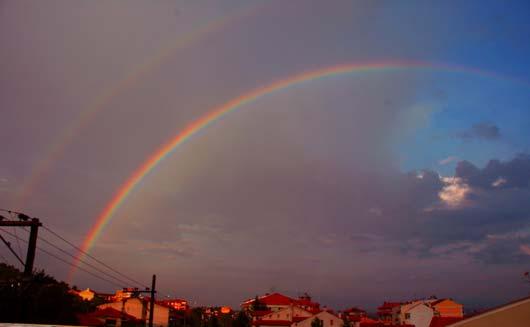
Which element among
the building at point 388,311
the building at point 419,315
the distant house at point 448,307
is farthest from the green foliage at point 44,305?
the building at point 388,311

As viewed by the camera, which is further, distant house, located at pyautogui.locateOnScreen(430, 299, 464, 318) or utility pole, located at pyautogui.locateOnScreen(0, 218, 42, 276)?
distant house, located at pyautogui.locateOnScreen(430, 299, 464, 318)

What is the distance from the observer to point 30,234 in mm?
22359

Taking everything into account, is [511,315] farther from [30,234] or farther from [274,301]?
[274,301]

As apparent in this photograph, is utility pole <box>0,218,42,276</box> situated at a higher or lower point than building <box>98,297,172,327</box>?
higher

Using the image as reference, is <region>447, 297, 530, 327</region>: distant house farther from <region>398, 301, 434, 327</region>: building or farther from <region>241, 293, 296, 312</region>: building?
<region>241, 293, 296, 312</region>: building

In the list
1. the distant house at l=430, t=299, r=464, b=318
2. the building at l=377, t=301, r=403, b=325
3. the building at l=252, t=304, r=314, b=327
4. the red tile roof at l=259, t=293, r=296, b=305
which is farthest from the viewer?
the red tile roof at l=259, t=293, r=296, b=305

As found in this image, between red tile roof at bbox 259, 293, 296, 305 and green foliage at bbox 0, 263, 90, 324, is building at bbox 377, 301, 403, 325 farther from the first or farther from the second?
green foliage at bbox 0, 263, 90, 324

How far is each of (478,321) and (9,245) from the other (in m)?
20.3

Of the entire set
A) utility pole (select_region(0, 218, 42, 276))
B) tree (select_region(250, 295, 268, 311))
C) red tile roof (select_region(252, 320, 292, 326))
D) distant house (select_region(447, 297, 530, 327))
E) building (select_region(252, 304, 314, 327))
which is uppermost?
utility pole (select_region(0, 218, 42, 276))

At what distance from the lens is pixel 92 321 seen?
50.8m

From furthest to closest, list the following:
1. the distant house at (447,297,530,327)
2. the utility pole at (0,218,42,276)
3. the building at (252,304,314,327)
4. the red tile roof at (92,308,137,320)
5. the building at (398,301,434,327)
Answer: the building at (252,304,314,327) < the building at (398,301,434,327) < the red tile roof at (92,308,137,320) < the utility pole at (0,218,42,276) < the distant house at (447,297,530,327)

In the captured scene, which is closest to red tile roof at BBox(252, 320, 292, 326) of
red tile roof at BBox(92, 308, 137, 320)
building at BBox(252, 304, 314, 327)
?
building at BBox(252, 304, 314, 327)

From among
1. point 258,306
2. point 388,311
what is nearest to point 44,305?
point 258,306

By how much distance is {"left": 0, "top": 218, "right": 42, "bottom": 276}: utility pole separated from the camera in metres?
21.7
